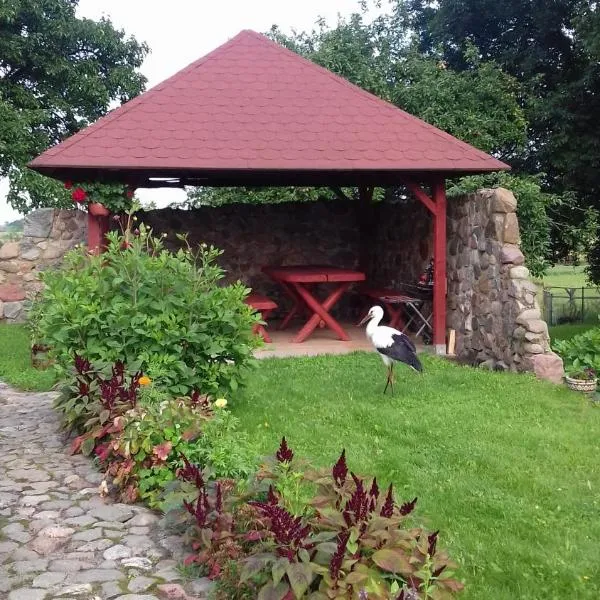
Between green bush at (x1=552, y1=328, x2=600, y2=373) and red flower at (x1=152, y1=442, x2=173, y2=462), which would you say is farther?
green bush at (x1=552, y1=328, x2=600, y2=373)

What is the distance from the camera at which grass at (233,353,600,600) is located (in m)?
3.28

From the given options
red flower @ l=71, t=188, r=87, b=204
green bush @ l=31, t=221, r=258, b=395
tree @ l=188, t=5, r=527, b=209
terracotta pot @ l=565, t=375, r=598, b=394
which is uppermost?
tree @ l=188, t=5, r=527, b=209

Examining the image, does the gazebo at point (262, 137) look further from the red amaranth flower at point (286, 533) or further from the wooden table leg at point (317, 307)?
the red amaranth flower at point (286, 533)

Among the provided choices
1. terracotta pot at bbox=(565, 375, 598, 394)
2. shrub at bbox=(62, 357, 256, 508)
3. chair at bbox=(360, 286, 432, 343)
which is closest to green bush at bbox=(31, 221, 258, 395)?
shrub at bbox=(62, 357, 256, 508)

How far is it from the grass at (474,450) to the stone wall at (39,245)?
157 inches

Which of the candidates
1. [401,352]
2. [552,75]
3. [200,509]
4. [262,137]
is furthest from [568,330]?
[200,509]

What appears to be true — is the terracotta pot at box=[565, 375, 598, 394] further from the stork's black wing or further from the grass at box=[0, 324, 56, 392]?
the grass at box=[0, 324, 56, 392]

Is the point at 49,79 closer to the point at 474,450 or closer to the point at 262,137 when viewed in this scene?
the point at 262,137

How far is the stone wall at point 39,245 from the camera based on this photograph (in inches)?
396

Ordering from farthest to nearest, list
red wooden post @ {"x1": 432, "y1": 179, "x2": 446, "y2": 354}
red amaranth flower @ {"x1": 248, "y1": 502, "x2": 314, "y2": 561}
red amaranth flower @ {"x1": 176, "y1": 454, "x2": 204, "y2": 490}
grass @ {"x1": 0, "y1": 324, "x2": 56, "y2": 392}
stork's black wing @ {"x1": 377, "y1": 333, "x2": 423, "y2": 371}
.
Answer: red wooden post @ {"x1": 432, "y1": 179, "x2": 446, "y2": 354} < grass @ {"x1": 0, "y1": 324, "x2": 56, "y2": 392} < stork's black wing @ {"x1": 377, "y1": 333, "x2": 423, "y2": 371} < red amaranth flower @ {"x1": 176, "y1": 454, "x2": 204, "y2": 490} < red amaranth flower @ {"x1": 248, "y1": 502, "x2": 314, "y2": 561}

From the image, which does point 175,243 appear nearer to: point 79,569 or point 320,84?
point 320,84

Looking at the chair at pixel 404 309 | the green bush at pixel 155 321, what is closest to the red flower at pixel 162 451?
the green bush at pixel 155 321

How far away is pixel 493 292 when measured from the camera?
799 cm

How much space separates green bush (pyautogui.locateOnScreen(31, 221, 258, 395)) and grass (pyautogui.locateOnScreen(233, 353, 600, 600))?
577 millimetres
